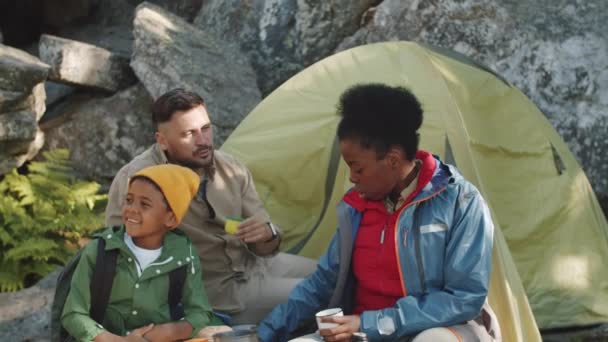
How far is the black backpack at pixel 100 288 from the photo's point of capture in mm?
4043

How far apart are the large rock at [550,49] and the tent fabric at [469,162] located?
2.35 ft

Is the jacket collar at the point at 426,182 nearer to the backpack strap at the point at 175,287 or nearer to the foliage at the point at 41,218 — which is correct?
the backpack strap at the point at 175,287

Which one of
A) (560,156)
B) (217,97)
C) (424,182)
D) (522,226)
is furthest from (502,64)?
(424,182)

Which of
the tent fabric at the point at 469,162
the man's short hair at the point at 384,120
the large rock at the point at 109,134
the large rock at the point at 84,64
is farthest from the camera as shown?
the large rock at the point at 109,134

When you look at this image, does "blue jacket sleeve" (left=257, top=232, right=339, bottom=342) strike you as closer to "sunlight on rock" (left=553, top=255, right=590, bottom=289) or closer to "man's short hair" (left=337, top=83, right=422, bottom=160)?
"man's short hair" (left=337, top=83, right=422, bottom=160)

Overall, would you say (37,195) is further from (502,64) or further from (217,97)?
(502,64)

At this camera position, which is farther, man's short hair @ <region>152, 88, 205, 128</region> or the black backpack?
man's short hair @ <region>152, 88, 205, 128</region>

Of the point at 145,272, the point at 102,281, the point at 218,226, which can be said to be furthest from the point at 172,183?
the point at 218,226

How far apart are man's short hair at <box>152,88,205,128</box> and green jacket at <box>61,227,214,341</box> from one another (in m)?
0.76

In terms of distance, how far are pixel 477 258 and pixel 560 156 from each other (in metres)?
2.48

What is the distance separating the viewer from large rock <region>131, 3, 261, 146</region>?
7684 millimetres

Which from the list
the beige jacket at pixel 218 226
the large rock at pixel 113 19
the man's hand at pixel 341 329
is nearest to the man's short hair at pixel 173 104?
the beige jacket at pixel 218 226

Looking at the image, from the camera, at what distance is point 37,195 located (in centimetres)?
749

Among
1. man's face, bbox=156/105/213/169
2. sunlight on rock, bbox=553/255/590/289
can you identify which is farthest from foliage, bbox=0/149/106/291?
sunlight on rock, bbox=553/255/590/289
